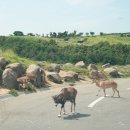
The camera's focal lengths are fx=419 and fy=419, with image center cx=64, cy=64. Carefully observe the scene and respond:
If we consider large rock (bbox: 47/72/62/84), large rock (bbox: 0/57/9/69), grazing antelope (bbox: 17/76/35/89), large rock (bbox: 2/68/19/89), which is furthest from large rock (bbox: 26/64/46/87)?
large rock (bbox: 0/57/9/69)

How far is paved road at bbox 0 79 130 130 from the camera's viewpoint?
637 inches

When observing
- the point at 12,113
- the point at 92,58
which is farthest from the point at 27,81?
the point at 92,58

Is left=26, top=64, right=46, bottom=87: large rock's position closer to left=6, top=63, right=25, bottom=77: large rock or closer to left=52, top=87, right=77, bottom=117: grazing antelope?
left=6, top=63, right=25, bottom=77: large rock

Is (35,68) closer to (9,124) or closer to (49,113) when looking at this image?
(49,113)

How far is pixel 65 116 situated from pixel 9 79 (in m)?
10.8

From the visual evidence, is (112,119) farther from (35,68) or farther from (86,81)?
(86,81)

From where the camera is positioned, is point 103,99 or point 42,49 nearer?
point 103,99

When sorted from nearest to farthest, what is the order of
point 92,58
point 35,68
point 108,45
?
point 35,68 < point 92,58 < point 108,45

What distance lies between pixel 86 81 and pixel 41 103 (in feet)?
47.1

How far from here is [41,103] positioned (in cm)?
2256

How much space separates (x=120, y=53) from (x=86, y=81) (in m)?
36.4

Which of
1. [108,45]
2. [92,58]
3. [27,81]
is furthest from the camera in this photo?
[108,45]

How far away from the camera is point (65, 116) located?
1833 centimetres

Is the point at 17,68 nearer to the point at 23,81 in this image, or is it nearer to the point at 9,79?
the point at 23,81
